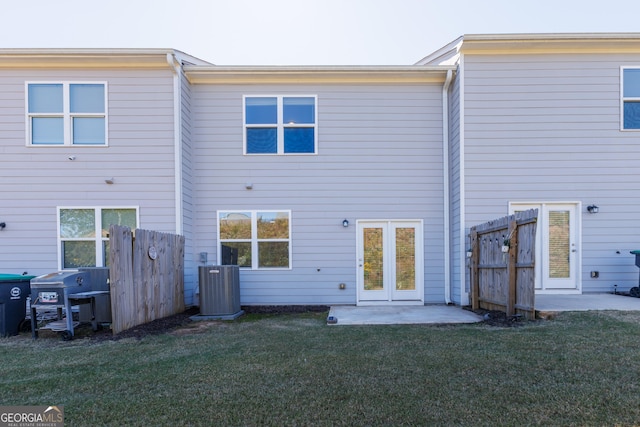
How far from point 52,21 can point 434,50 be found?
33.9 feet

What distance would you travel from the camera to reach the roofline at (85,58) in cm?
750

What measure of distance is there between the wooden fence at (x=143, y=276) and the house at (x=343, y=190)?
0.67m

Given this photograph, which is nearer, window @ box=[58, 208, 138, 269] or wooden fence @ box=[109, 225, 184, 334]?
wooden fence @ box=[109, 225, 184, 334]

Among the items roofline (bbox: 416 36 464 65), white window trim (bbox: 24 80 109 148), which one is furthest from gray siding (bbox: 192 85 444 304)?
white window trim (bbox: 24 80 109 148)

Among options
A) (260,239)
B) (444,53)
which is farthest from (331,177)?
(444,53)

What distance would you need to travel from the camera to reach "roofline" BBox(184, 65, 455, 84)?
8039 millimetres

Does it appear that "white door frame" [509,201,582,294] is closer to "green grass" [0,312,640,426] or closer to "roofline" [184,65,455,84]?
"green grass" [0,312,640,426]

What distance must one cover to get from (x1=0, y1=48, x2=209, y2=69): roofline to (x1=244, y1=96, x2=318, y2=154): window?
1.93m

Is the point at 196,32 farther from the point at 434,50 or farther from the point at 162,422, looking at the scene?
the point at 162,422

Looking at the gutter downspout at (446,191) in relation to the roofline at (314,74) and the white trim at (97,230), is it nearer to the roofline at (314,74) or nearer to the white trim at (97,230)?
the roofline at (314,74)

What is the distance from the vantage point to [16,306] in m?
5.80

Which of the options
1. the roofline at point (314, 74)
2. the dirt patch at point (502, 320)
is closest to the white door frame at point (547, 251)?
the dirt patch at point (502, 320)

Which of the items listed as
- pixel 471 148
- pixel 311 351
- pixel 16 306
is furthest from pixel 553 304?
pixel 16 306

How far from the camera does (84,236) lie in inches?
306
